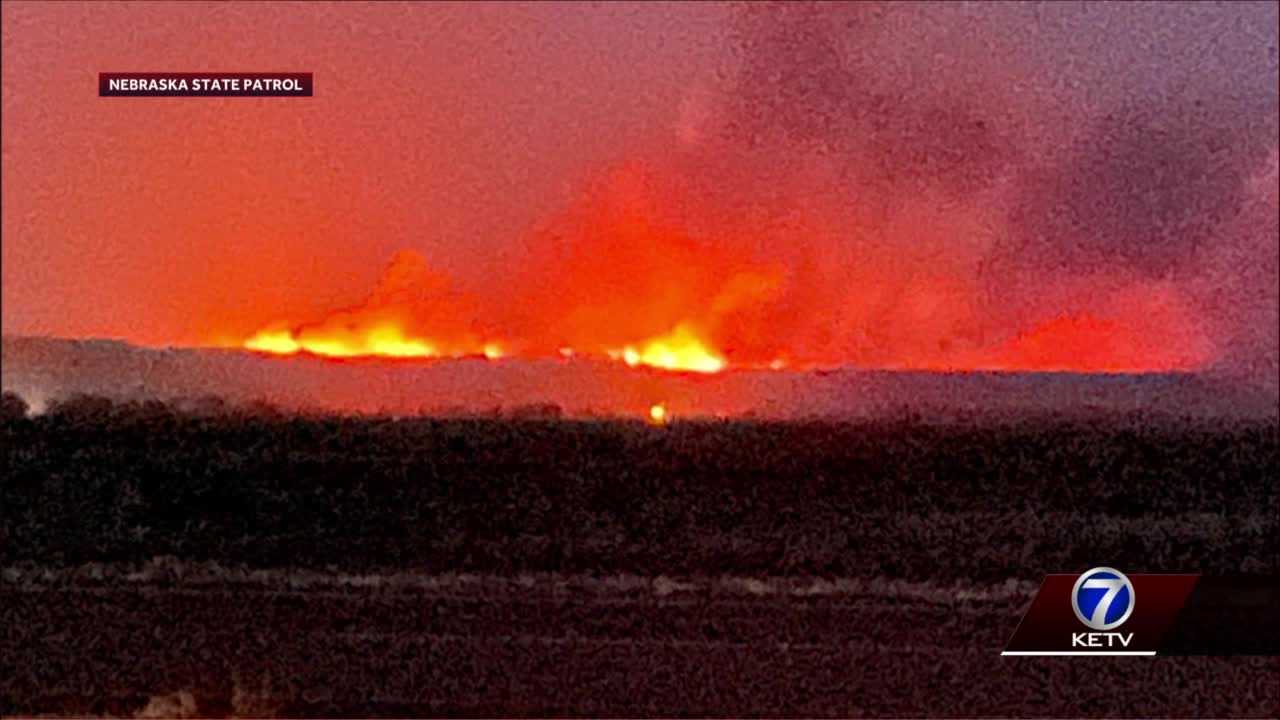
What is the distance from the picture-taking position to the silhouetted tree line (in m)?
5.78

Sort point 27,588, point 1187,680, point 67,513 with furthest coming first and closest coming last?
point 67,513 < point 27,588 < point 1187,680

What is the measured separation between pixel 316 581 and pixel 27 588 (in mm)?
1173

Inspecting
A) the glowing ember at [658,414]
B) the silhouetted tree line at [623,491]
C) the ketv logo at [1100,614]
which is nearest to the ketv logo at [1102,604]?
the ketv logo at [1100,614]

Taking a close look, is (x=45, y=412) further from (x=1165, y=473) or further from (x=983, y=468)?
(x=1165, y=473)

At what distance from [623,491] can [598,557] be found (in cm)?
36

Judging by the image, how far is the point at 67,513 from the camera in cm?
583

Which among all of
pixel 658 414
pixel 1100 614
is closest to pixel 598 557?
pixel 658 414

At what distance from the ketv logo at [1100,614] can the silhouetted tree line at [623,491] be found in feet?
1.24

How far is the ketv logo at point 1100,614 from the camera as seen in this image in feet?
16.5

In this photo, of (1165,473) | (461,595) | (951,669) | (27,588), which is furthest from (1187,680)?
(27,588)

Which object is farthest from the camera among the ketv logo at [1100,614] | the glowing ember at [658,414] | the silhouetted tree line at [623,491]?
the glowing ember at [658,414]

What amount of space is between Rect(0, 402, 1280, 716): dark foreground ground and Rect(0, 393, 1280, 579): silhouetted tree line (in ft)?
0.04

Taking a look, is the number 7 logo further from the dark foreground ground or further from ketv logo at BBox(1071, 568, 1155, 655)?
the dark foreground ground

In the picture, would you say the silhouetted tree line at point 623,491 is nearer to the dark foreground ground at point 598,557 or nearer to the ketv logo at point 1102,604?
the dark foreground ground at point 598,557
